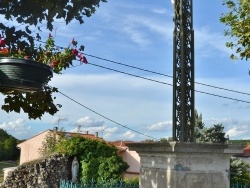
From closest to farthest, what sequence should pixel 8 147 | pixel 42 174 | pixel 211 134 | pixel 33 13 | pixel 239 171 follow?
pixel 33 13
pixel 42 174
pixel 239 171
pixel 211 134
pixel 8 147

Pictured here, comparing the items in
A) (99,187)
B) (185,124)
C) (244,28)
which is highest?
(244,28)

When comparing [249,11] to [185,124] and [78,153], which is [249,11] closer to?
[185,124]

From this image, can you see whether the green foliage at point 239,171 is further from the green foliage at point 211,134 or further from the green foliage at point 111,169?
the green foliage at point 111,169

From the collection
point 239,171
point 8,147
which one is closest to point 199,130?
point 239,171

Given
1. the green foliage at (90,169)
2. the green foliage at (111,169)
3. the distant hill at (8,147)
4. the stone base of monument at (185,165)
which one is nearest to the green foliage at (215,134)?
the green foliage at (111,169)

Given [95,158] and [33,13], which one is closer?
[33,13]

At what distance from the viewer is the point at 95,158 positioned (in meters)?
13.5

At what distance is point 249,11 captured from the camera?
922 centimetres

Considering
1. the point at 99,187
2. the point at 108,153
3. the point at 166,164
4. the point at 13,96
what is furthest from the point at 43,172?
the point at 166,164

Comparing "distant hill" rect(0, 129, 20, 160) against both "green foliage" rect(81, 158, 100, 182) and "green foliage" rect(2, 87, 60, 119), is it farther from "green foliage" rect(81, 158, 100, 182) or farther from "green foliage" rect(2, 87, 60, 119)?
"green foliage" rect(2, 87, 60, 119)

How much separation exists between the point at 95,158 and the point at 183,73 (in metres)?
10.4

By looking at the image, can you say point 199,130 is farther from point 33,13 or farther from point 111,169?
point 33,13

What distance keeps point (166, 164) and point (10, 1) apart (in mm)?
1940

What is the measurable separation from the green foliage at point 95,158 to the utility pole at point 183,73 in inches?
379
